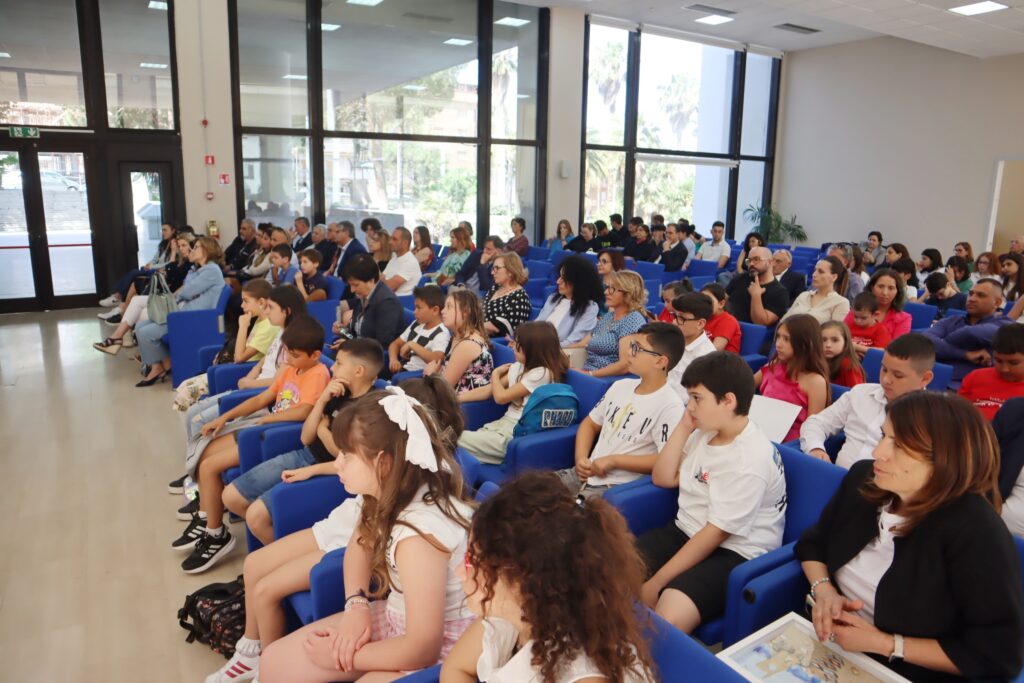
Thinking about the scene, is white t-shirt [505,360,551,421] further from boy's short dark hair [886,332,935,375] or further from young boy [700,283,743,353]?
young boy [700,283,743,353]

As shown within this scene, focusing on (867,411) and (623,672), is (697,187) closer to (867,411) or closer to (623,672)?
(867,411)

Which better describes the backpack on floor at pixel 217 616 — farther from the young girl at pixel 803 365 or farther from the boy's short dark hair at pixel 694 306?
the boy's short dark hair at pixel 694 306

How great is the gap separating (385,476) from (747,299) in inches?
170

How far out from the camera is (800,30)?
12.6m

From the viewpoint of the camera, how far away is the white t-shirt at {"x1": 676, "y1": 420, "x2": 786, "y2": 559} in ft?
7.43

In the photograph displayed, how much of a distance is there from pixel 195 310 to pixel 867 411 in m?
5.25

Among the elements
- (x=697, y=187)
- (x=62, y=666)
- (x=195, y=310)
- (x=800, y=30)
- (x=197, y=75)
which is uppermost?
(x=800, y=30)

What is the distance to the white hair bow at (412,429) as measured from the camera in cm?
192

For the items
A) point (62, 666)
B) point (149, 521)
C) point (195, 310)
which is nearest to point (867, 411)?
point (62, 666)

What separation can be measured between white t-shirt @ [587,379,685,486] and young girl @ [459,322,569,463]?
0.52m

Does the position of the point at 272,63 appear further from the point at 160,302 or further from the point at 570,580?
the point at 570,580

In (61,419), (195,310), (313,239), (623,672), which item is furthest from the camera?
(313,239)

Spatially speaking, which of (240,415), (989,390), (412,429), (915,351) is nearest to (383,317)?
(240,415)

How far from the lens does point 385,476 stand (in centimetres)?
195
